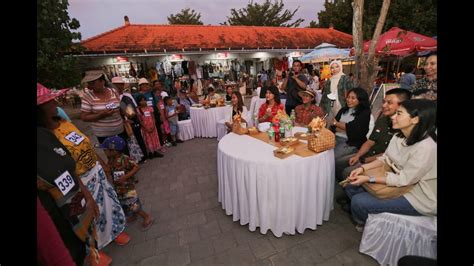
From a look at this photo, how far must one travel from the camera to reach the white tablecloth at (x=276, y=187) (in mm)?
2156

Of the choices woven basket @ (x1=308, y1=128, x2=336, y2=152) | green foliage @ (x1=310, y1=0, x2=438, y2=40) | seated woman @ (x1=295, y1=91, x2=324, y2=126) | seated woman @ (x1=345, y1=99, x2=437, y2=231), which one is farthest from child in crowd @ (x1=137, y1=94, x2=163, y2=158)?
green foliage @ (x1=310, y1=0, x2=438, y2=40)

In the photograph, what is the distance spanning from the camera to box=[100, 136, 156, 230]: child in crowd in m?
2.58

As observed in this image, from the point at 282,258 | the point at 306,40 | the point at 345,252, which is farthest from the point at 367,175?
the point at 306,40

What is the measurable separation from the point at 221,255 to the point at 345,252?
1356 mm

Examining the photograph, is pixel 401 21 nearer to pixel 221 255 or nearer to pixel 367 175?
pixel 367 175

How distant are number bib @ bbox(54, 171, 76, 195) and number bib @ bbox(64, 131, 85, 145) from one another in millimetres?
592

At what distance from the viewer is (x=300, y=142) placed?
274 cm

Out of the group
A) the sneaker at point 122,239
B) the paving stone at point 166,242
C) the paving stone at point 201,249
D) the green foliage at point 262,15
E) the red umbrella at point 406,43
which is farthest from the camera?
the green foliage at point 262,15

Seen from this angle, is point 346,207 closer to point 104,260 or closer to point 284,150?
point 284,150

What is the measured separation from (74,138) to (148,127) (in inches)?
130

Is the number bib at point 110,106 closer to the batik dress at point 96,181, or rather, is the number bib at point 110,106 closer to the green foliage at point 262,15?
the batik dress at point 96,181

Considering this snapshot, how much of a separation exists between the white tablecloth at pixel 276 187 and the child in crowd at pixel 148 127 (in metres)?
3.24

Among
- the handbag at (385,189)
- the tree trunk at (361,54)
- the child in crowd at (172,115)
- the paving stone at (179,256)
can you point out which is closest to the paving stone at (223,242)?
the paving stone at (179,256)

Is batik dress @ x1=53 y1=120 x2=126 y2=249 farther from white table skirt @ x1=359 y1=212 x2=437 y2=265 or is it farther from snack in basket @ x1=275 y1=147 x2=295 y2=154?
white table skirt @ x1=359 y1=212 x2=437 y2=265
